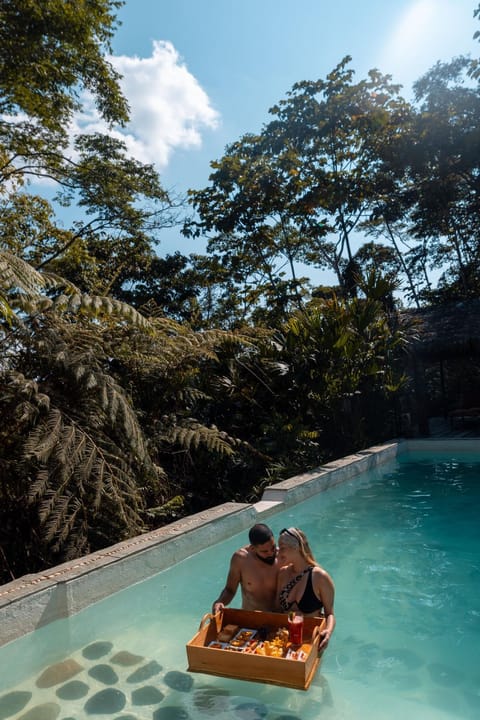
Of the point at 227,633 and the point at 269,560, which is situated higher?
the point at 269,560

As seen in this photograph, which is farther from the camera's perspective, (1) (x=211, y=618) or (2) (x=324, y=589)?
(2) (x=324, y=589)

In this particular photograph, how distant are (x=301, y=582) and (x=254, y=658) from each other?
71cm

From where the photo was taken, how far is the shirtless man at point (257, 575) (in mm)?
3592

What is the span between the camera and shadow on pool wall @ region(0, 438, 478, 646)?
3953 mm

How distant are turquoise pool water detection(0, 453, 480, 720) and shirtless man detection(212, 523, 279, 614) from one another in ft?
1.54

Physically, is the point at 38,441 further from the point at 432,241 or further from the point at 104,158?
the point at 432,241

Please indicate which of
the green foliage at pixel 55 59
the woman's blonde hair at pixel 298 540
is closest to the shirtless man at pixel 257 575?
the woman's blonde hair at pixel 298 540

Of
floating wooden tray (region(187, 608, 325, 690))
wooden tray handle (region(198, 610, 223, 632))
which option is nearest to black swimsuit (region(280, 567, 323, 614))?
floating wooden tray (region(187, 608, 325, 690))

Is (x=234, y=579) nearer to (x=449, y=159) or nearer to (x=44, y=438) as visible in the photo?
(x=44, y=438)

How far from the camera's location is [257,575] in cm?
365

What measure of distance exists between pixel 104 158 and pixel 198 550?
399 inches

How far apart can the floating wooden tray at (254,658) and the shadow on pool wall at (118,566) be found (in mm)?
1455

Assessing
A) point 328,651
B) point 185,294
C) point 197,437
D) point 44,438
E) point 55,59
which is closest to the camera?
point 328,651

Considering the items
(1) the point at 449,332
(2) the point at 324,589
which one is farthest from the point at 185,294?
(2) the point at 324,589
